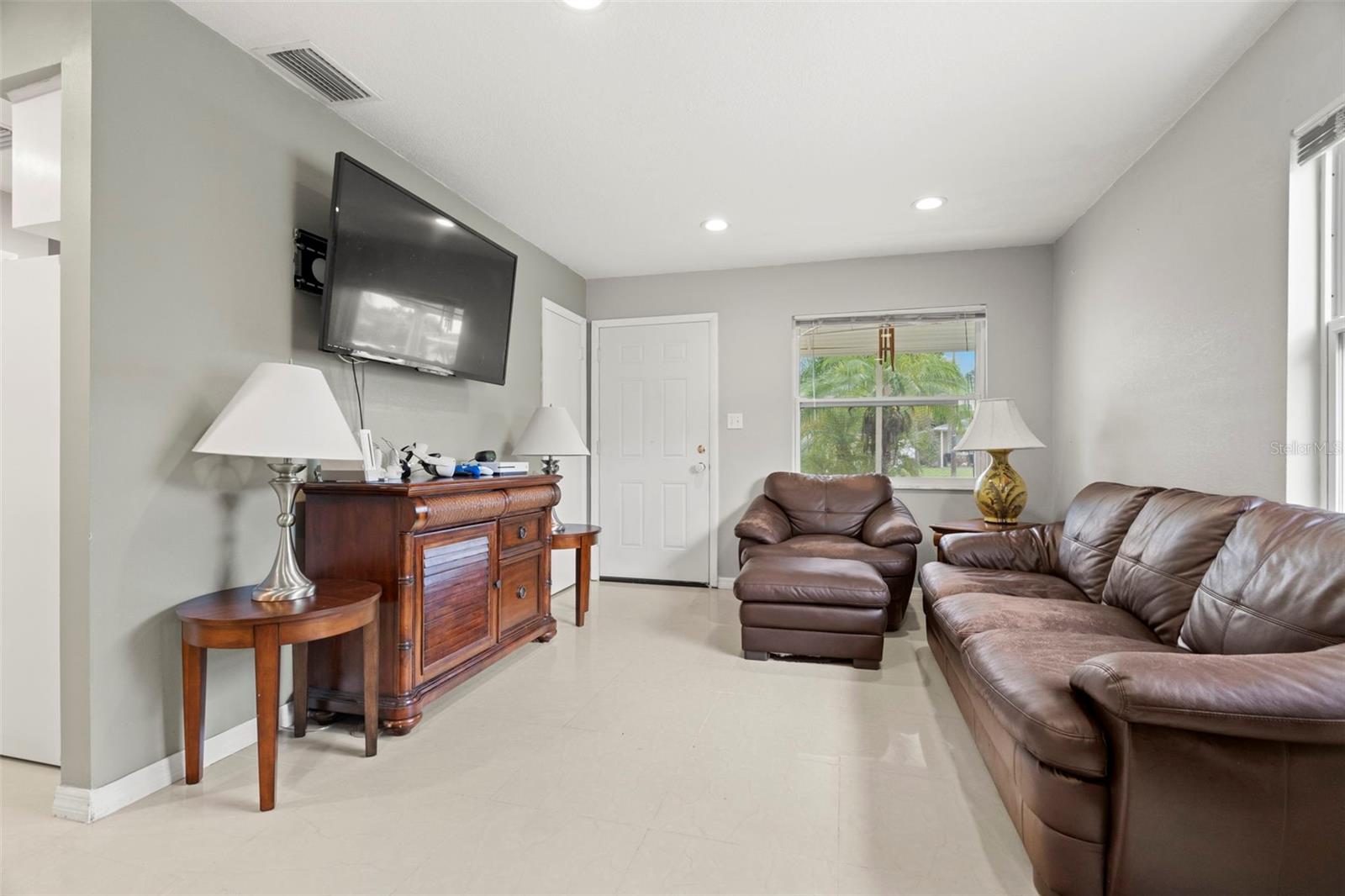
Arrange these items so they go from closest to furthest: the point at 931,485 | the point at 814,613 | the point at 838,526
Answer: the point at 814,613 → the point at 838,526 → the point at 931,485

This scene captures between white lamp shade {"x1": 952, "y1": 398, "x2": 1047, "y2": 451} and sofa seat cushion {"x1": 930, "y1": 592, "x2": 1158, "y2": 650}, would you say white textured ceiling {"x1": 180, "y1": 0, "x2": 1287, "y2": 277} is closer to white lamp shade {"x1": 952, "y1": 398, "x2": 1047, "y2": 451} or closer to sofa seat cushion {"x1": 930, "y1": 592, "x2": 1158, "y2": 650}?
white lamp shade {"x1": 952, "y1": 398, "x2": 1047, "y2": 451}

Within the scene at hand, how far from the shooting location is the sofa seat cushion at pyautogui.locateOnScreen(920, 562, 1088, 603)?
265cm

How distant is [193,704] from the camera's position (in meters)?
1.90

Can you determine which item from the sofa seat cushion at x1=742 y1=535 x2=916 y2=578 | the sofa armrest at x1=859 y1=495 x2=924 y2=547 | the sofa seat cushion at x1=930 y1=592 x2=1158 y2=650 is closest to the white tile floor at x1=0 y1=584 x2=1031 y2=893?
the sofa seat cushion at x1=930 y1=592 x2=1158 y2=650

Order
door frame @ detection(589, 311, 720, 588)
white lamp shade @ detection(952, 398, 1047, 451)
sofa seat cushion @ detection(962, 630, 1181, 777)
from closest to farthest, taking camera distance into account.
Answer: sofa seat cushion @ detection(962, 630, 1181, 777)
white lamp shade @ detection(952, 398, 1047, 451)
door frame @ detection(589, 311, 720, 588)

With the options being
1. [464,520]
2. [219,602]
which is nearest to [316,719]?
[219,602]

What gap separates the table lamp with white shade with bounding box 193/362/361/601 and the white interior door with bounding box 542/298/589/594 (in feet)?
7.71

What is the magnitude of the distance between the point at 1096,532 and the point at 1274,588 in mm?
1115

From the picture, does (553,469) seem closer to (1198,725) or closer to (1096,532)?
(1096,532)

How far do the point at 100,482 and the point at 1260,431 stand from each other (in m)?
3.59

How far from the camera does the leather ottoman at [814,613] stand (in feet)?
9.77

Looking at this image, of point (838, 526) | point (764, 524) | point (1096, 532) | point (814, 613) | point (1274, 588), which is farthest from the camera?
point (838, 526)

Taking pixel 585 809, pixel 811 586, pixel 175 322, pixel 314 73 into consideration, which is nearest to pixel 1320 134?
pixel 811 586

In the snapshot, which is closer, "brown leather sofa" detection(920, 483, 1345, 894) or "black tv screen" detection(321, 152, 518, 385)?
"brown leather sofa" detection(920, 483, 1345, 894)
